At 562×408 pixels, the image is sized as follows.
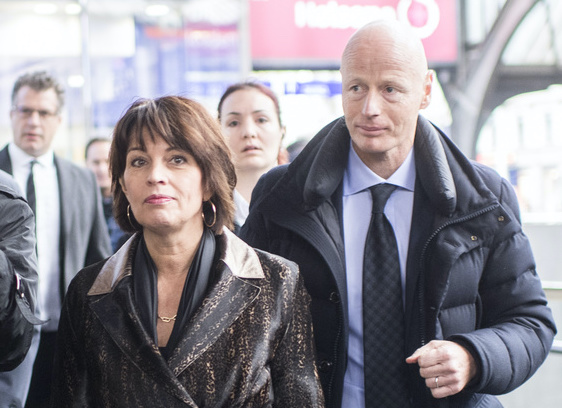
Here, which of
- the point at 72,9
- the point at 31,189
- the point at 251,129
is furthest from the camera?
the point at 72,9

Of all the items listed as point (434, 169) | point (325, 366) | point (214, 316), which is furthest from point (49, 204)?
point (434, 169)

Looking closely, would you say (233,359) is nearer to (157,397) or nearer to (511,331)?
(157,397)

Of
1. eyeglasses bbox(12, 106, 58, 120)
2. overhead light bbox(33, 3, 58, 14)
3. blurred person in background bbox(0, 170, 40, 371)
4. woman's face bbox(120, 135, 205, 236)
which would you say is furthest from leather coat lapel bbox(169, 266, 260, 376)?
overhead light bbox(33, 3, 58, 14)

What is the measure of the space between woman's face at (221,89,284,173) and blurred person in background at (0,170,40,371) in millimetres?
1298

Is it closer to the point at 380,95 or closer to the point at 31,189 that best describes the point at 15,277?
the point at 380,95

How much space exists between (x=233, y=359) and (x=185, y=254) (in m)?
0.35

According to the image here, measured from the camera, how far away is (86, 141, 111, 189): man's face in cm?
589

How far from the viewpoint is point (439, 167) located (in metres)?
2.32

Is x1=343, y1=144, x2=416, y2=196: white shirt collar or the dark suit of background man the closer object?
x1=343, y1=144, x2=416, y2=196: white shirt collar

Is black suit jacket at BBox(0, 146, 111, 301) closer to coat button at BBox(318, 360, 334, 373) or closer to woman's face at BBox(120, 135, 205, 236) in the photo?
woman's face at BBox(120, 135, 205, 236)

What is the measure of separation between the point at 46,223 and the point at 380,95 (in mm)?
2373

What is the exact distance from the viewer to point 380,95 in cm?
232

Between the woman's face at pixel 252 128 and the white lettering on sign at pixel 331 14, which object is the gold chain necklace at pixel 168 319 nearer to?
the woman's face at pixel 252 128

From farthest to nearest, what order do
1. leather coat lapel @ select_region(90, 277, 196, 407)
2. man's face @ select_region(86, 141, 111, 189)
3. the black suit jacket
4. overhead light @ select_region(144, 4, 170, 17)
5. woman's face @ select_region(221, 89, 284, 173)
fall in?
overhead light @ select_region(144, 4, 170, 17) < man's face @ select_region(86, 141, 111, 189) < the black suit jacket < woman's face @ select_region(221, 89, 284, 173) < leather coat lapel @ select_region(90, 277, 196, 407)
